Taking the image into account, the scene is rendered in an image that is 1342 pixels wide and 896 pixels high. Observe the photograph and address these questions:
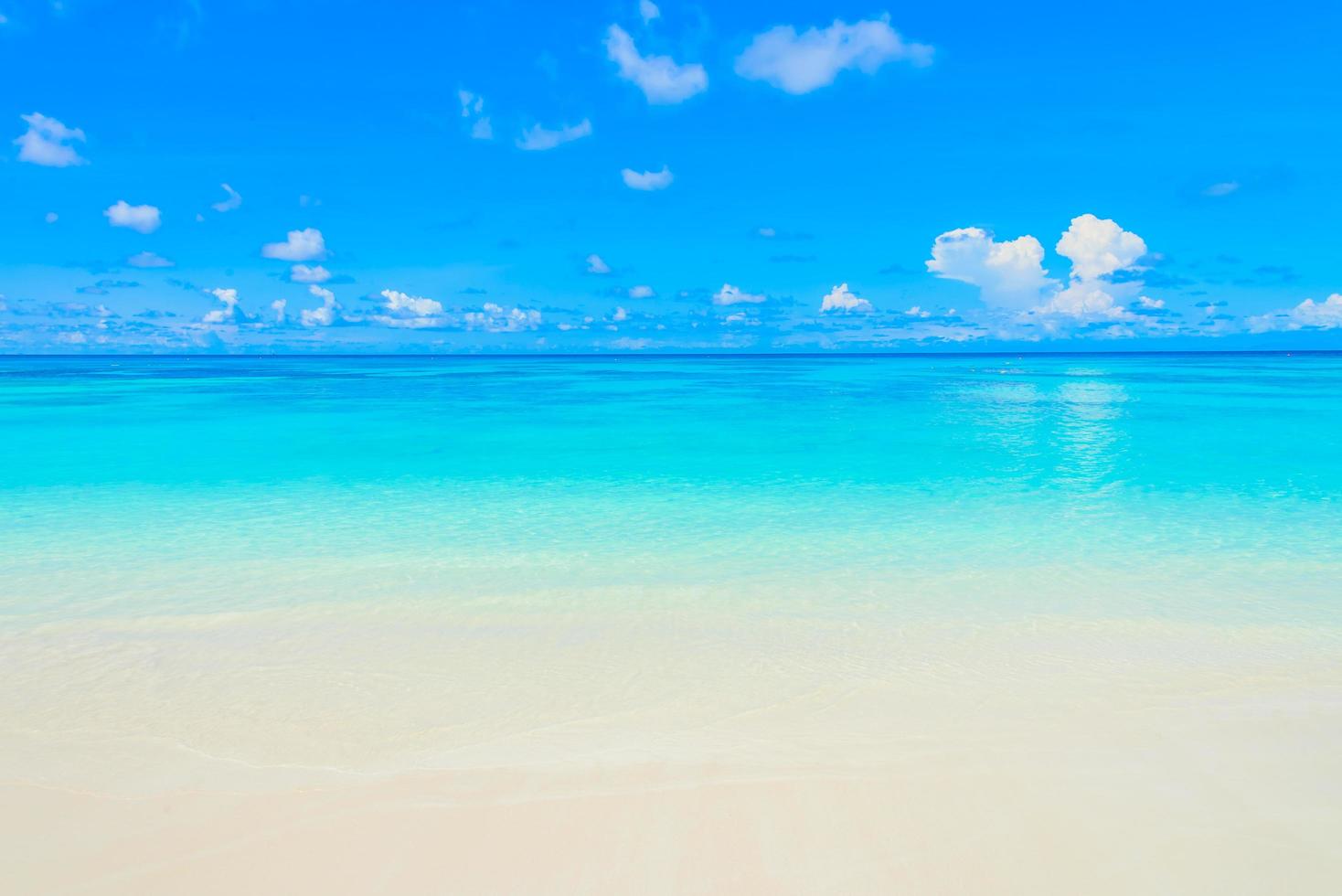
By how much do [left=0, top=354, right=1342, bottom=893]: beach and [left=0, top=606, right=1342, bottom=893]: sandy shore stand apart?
17 mm

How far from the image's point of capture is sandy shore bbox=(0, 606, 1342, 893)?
301 cm

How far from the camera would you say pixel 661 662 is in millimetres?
4859

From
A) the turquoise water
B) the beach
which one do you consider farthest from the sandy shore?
the turquoise water

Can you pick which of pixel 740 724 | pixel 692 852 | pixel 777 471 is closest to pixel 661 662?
pixel 740 724

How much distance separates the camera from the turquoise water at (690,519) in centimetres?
625

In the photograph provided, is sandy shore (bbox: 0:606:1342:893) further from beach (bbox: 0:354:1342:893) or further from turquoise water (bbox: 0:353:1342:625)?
turquoise water (bbox: 0:353:1342:625)

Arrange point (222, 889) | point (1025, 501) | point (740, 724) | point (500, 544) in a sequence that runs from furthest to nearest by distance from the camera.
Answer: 1. point (1025, 501)
2. point (500, 544)
3. point (740, 724)
4. point (222, 889)

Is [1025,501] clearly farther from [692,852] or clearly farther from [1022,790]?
[692,852]

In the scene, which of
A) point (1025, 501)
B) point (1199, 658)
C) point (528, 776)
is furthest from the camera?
point (1025, 501)

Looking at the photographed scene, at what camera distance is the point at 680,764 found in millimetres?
3668

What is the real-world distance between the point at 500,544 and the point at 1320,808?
6.33 meters

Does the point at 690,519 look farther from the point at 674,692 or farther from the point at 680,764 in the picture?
the point at 680,764

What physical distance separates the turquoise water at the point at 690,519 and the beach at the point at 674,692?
0.07 meters

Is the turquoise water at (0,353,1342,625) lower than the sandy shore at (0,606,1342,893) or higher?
lower
